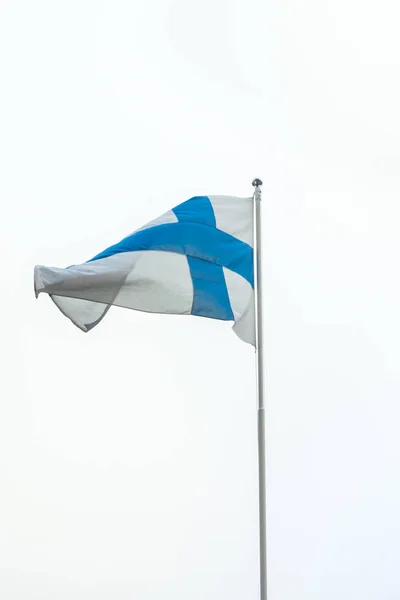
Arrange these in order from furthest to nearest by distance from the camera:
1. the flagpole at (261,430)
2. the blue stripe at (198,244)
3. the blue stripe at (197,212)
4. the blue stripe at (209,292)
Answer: the blue stripe at (197,212) → the blue stripe at (198,244) → the blue stripe at (209,292) → the flagpole at (261,430)

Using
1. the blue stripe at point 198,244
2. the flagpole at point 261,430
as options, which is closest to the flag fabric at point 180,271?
the blue stripe at point 198,244

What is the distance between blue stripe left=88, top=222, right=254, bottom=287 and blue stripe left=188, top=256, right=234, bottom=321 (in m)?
→ 0.12

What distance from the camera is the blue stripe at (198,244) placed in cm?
926

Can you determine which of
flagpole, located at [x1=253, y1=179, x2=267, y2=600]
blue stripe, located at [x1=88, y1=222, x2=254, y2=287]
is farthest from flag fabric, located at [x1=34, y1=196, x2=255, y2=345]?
flagpole, located at [x1=253, y1=179, x2=267, y2=600]

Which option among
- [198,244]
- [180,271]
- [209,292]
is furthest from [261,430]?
[198,244]

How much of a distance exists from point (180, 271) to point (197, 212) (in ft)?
2.81

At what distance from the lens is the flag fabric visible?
865 cm

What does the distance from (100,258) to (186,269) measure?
107 centimetres

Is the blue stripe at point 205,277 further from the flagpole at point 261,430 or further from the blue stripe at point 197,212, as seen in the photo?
the flagpole at point 261,430

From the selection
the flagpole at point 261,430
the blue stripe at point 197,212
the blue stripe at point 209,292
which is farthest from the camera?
the blue stripe at point 197,212

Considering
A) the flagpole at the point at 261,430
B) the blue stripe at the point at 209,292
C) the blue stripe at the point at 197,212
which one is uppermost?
the blue stripe at the point at 197,212

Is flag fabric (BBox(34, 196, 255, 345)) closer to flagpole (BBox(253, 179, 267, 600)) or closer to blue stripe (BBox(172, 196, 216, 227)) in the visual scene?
blue stripe (BBox(172, 196, 216, 227))

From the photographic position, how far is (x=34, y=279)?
8.21 metres

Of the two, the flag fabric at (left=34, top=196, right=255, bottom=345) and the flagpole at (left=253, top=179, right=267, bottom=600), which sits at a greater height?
the flag fabric at (left=34, top=196, right=255, bottom=345)
